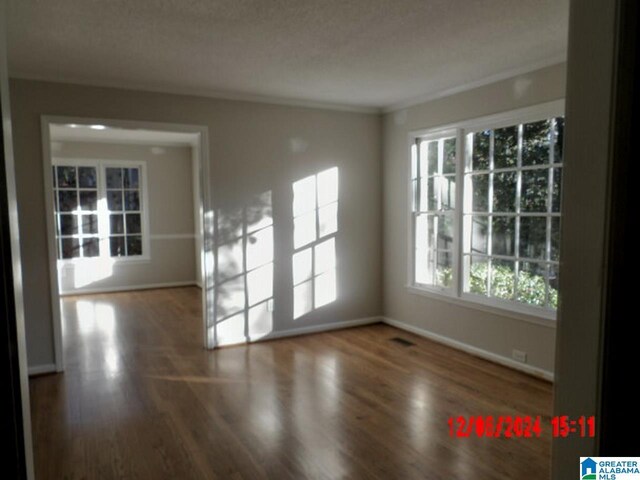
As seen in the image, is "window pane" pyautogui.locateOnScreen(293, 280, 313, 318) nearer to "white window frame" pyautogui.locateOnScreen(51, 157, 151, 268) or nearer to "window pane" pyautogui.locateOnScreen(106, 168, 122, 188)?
"white window frame" pyautogui.locateOnScreen(51, 157, 151, 268)

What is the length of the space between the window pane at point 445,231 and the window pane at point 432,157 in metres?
0.50

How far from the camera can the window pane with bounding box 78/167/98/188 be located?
7.48 m

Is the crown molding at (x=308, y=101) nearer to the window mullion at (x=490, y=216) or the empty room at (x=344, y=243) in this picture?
the empty room at (x=344, y=243)

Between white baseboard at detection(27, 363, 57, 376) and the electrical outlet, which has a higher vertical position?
the electrical outlet

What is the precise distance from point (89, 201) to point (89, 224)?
0.39m

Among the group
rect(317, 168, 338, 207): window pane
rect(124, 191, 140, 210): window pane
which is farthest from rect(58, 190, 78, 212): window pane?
rect(317, 168, 338, 207): window pane

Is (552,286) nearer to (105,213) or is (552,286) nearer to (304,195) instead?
(304,195)

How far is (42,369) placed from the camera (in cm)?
394

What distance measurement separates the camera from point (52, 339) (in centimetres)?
397

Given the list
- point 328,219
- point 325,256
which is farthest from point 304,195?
point 325,256

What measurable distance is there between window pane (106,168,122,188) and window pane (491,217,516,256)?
6.34m

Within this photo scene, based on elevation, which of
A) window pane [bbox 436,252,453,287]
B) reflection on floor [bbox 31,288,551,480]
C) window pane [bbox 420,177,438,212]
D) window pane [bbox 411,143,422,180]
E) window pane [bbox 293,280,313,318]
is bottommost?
reflection on floor [bbox 31,288,551,480]

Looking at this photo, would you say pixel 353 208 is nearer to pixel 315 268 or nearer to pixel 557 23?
pixel 315 268

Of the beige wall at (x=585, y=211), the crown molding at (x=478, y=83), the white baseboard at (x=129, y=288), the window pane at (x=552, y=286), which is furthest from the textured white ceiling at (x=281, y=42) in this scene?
the white baseboard at (x=129, y=288)
